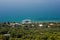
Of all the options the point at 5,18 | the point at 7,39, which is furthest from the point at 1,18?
the point at 7,39

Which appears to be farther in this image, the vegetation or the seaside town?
the seaside town

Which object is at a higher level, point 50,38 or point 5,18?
point 50,38

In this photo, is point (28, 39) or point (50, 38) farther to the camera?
point (28, 39)

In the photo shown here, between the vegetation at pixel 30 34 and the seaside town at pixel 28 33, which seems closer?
the vegetation at pixel 30 34

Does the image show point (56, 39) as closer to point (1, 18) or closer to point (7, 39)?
point (7, 39)

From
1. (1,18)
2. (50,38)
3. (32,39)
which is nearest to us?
(50,38)

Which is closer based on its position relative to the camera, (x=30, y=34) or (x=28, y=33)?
(x=30, y=34)

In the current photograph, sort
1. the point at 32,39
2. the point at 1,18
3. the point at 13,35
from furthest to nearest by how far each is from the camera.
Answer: the point at 1,18 < the point at 13,35 < the point at 32,39

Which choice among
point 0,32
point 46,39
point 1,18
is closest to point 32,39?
point 46,39

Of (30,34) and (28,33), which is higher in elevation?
(30,34)
